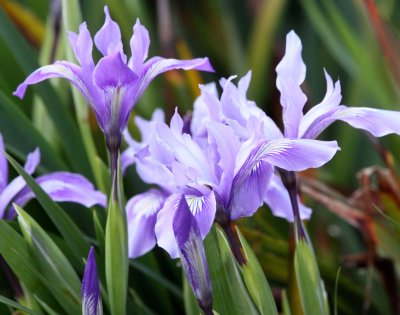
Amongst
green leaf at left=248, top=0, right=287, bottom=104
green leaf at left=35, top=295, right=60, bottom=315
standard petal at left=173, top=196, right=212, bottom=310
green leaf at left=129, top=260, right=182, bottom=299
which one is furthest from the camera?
green leaf at left=248, top=0, right=287, bottom=104

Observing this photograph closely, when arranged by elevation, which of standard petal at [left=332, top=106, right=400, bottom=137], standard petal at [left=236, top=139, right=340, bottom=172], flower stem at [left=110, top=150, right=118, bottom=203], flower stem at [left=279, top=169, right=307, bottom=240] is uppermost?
flower stem at [left=110, top=150, right=118, bottom=203]

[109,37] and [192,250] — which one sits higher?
A: [109,37]

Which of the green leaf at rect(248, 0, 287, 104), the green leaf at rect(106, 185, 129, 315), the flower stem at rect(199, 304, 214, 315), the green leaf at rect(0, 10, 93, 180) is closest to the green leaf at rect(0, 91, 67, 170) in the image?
the green leaf at rect(0, 10, 93, 180)

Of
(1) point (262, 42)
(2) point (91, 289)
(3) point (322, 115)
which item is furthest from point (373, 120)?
(1) point (262, 42)

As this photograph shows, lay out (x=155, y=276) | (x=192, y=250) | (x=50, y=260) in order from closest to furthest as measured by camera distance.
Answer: (x=192, y=250) < (x=50, y=260) < (x=155, y=276)

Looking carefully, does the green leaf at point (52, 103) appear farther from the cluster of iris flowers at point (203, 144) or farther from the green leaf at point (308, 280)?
the green leaf at point (308, 280)

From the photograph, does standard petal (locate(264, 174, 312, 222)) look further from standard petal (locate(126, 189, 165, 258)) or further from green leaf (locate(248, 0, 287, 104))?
green leaf (locate(248, 0, 287, 104))

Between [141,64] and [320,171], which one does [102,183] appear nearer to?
[141,64]

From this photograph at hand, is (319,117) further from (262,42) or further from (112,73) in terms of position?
(262,42)
